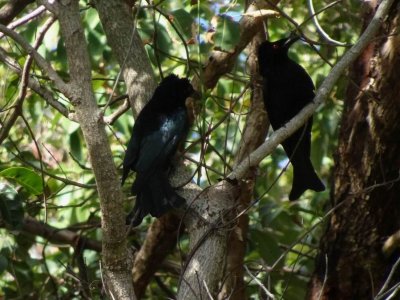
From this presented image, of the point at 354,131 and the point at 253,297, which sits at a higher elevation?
the point at 354,131

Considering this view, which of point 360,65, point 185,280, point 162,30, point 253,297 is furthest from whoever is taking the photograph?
point 253,297

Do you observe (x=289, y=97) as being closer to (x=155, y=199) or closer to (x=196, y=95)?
(x=196, y=95)

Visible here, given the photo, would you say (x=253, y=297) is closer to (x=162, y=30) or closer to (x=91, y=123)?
(x=162, y=30)

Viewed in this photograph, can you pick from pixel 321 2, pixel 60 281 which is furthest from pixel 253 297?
pixel 321 2

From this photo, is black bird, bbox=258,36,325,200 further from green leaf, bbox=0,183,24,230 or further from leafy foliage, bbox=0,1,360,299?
green leaf, bbox=0,183,24,230

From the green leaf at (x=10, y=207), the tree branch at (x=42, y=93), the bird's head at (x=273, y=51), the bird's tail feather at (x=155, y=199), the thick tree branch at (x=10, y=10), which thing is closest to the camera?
the tree branch at (x=42, y=93)

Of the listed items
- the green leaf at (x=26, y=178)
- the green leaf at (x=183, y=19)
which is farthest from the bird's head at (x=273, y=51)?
the green leaf at (x=26, y=178)

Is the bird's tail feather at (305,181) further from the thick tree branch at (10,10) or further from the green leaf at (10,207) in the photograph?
A: the thick tree branch at (10,10)

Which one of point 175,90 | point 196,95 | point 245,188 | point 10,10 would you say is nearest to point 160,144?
point 175,90

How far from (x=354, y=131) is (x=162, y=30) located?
1.41 m

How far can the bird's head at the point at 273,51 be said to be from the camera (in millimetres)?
5059

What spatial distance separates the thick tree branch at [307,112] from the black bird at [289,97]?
0.93 metres

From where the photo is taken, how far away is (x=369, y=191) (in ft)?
14.6

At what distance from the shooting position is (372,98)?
4523 millimetres
